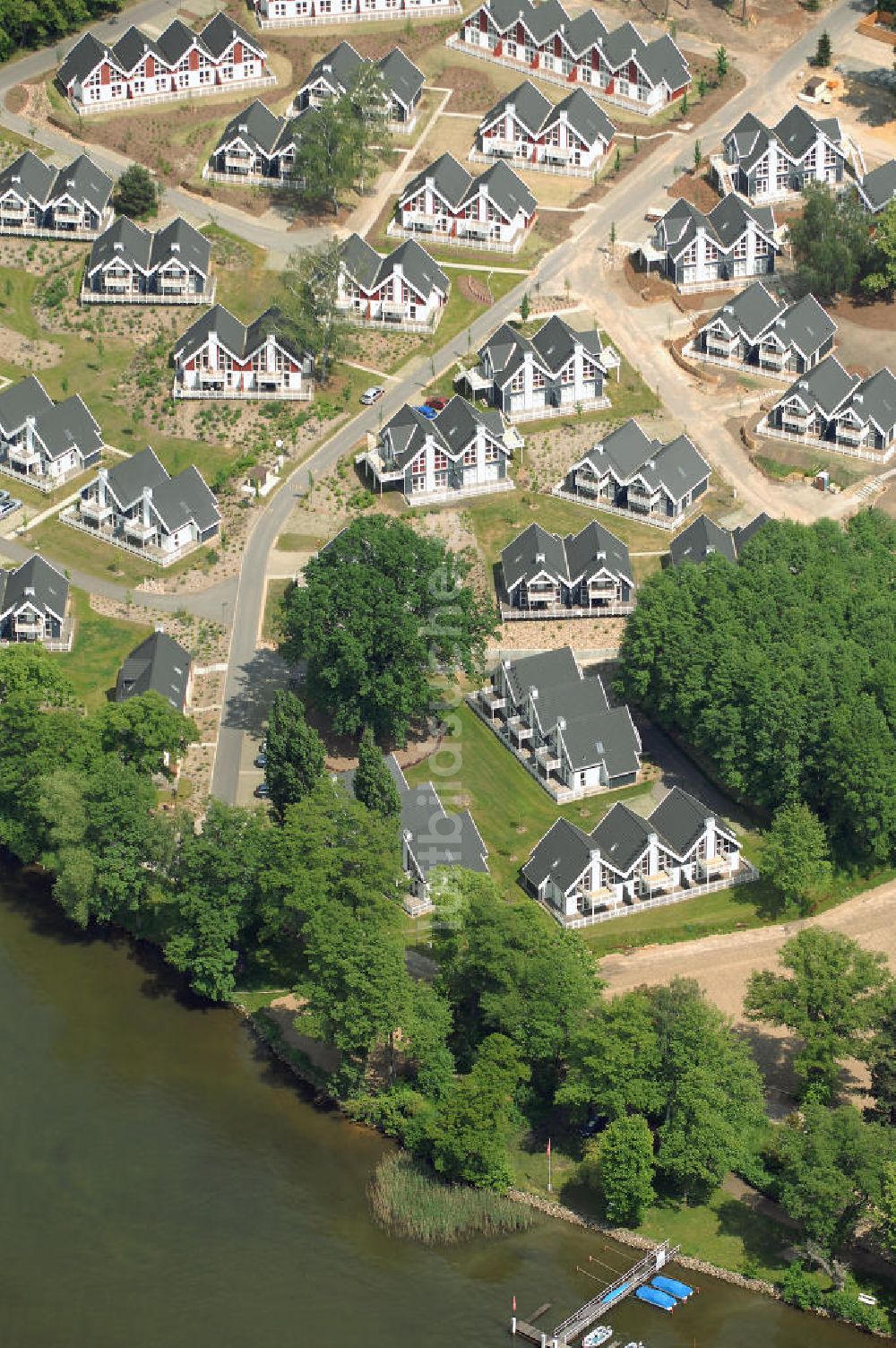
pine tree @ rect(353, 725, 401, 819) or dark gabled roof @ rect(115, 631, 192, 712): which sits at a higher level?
dark gabled roof @ rect(115, 631, 192, 712)

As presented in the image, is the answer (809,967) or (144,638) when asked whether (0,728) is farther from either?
(809,967)

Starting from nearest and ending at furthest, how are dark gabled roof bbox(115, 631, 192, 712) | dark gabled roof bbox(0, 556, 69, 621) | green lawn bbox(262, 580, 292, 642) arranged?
1. dark gabled roof bbox(115, 631, 192, 712)
2. dark gabled roof bbox(0, 556, 69, 621)
3. green lawn bbox(262, 580, 292, 642)

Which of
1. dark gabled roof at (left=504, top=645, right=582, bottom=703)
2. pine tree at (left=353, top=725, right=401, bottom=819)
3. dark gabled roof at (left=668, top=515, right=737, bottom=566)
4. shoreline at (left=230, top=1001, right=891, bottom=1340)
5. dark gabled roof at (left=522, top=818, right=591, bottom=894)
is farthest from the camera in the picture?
dark gabled roof at (left=668, top=515, right=737, bottom=566)

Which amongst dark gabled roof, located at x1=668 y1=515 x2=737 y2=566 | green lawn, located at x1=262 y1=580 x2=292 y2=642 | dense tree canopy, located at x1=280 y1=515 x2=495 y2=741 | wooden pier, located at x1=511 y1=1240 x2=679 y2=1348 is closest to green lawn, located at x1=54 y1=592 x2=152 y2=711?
green lawn, located at x1=262 y1=580 x2=292 y2=642

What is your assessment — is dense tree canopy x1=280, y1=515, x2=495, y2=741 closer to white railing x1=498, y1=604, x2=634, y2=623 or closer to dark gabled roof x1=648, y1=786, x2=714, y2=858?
white railing x1=498, y1=604, x2=634, y2=623

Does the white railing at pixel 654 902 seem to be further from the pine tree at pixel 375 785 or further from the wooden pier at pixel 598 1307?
the wooden pier at pixel 598 1307

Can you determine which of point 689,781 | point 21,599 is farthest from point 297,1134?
point 21,599
